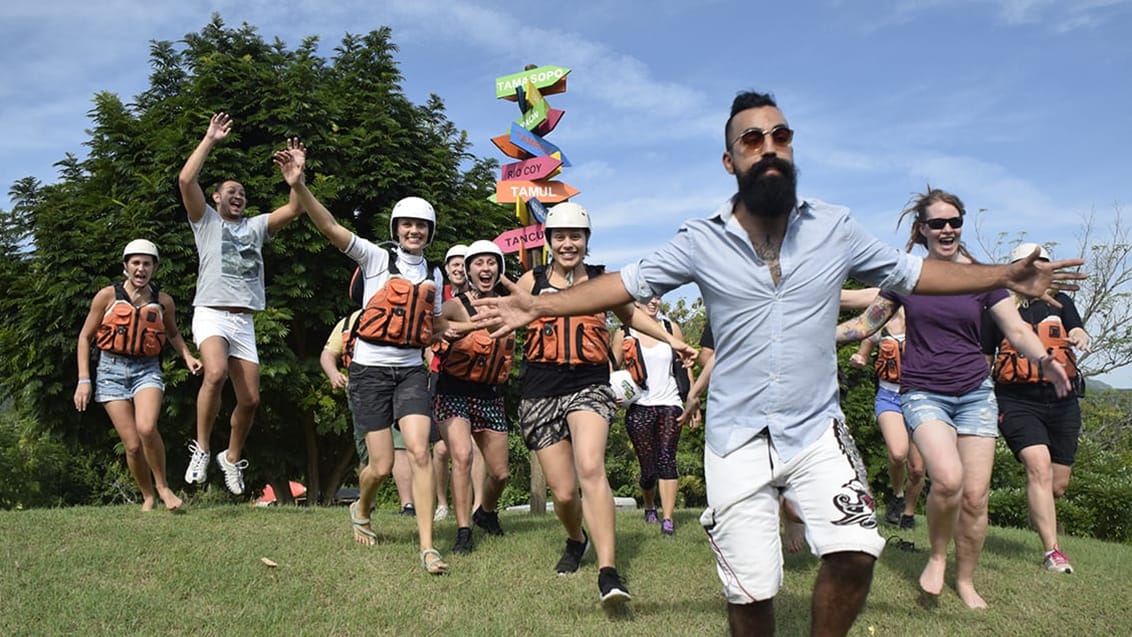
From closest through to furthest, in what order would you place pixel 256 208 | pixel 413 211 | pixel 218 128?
pixel 413 211 < pixel 218 128 < pixel 256 208

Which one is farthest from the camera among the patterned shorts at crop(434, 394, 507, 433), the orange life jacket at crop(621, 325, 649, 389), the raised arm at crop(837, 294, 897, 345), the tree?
the tree

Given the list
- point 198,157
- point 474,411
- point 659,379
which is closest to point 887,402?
point 659,379

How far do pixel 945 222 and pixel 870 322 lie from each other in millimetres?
841

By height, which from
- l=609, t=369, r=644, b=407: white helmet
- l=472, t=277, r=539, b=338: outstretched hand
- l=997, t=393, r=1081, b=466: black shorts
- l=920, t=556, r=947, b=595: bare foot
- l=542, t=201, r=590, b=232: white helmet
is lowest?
l=920, t=556, r=947, b=595: bare foot

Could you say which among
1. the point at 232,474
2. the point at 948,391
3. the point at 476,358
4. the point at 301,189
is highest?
the point at 301,189

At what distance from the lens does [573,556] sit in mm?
6508

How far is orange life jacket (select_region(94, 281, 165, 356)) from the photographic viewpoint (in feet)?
26.1

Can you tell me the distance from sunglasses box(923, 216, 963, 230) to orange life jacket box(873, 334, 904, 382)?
9.73ft

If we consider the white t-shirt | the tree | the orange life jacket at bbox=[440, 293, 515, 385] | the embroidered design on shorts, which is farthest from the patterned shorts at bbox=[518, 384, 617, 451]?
the tree

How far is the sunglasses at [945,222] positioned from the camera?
5.68 m

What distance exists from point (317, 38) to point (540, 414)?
1272cm

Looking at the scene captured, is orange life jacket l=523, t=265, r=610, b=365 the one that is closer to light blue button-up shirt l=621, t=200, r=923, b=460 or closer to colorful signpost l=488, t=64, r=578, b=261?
light blue button-up shirt l=621, t=200, r=923, b=460

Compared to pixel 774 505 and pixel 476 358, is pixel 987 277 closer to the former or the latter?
pixel 774 505

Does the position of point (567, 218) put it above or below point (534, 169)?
below
